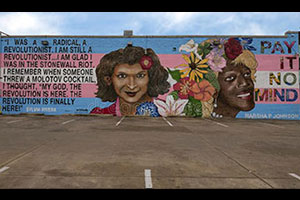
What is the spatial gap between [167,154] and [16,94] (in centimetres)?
1707

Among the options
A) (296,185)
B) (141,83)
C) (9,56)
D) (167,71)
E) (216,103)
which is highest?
(9,56)

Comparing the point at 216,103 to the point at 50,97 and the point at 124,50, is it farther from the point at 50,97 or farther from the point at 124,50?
the point at 50,97

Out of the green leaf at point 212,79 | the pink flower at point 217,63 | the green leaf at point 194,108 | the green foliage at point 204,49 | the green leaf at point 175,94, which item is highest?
the green foliage at point 204,49

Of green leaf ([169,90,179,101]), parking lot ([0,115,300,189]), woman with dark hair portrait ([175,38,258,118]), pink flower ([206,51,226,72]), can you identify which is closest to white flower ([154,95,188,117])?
green leaf ([169,90,179,101])

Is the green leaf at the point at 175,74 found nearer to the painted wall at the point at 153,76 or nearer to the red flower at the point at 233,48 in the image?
the painted wall at the point at 153,76

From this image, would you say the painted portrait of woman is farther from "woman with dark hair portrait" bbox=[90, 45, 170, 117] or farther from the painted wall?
"woman with dark hair portrait" bbox=[90, 45, 170, 117]

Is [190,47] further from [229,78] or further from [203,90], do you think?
[229,78]

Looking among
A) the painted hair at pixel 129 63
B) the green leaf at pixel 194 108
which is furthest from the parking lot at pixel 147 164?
the painted hair at pixel 129 63

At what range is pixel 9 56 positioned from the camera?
17516 mm

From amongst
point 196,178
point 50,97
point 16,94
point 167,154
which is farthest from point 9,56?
point 196,178

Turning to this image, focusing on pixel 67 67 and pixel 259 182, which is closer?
pixel 259 182

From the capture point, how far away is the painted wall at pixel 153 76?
1708cm

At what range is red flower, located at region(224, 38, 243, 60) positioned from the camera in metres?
17.4
